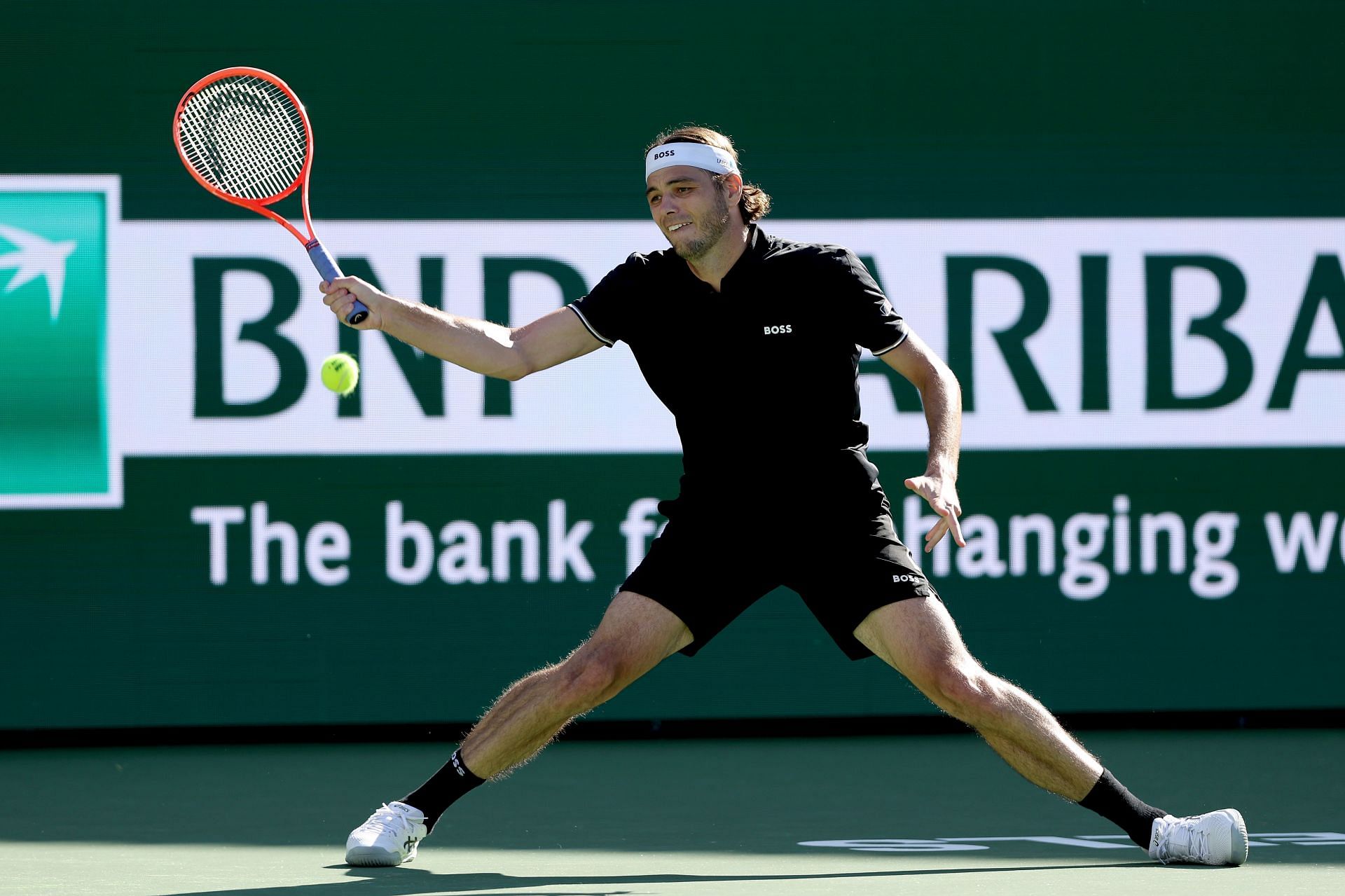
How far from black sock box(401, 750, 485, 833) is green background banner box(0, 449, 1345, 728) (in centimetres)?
178

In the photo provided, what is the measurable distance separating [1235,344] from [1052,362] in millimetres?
580

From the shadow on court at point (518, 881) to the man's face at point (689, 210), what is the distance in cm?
128

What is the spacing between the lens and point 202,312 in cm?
564

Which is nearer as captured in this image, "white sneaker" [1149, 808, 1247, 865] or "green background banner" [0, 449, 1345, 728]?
"white sneaker" [1149, 808, 1247, 865]

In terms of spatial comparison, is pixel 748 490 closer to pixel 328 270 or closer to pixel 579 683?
pixel 579 683

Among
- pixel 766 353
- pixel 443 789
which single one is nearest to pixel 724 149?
pixel 766 353

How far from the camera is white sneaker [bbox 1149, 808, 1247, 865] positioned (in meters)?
3.80

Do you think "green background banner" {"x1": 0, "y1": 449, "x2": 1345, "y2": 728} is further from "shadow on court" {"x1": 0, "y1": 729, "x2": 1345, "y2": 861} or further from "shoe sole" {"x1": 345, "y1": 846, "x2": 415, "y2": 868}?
"shoe sole" {"x1": 345, "y1": 846, "x2": 415, "y2": 868}

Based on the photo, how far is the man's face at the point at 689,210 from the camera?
3.96 m

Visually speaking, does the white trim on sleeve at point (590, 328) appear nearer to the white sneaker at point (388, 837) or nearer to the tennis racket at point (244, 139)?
the tennis racket at point (244, 139)

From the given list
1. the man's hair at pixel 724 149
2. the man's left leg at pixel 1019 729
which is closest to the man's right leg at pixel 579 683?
the man's left leg at pixel 1019 729

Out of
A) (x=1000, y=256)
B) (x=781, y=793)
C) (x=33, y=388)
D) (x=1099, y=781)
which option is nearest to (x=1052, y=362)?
(x=1000, y=256)

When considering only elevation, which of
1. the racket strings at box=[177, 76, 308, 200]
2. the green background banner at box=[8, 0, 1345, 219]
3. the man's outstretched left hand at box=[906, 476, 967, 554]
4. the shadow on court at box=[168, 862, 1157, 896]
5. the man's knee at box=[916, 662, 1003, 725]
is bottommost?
the shadow on court at box=[168, 862, 1157, 896]

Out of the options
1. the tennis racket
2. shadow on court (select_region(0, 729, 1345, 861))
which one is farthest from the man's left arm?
the tennis racket
